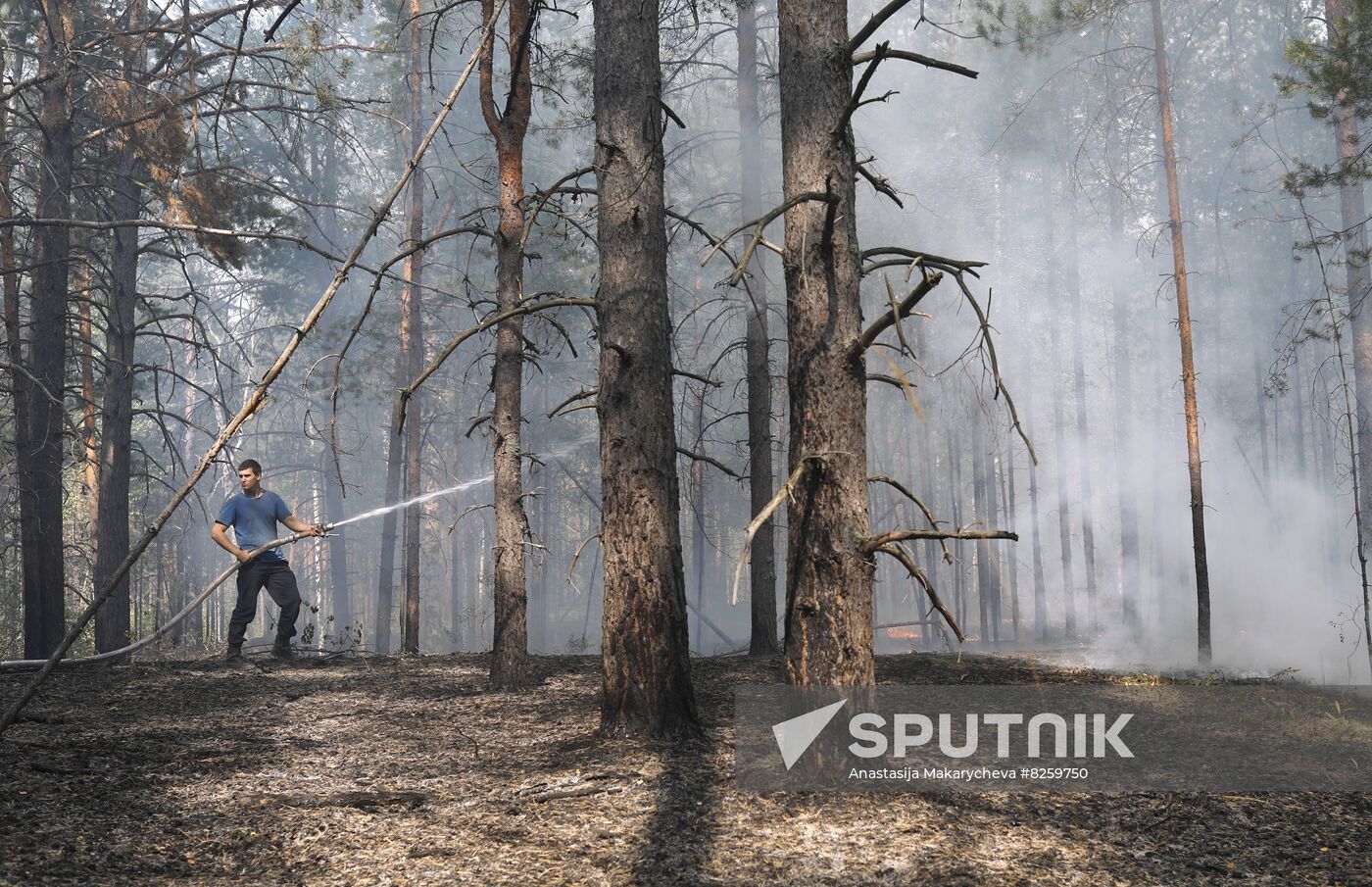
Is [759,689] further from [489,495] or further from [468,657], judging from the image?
[489,495]

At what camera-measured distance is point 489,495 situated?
43.3 m

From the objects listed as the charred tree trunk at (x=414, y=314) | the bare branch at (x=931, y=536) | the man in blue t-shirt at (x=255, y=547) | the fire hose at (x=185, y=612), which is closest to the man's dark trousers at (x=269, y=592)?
the man in blue t-shirt at (x=255, y=547)

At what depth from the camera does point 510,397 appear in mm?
7926

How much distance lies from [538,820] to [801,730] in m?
1.29

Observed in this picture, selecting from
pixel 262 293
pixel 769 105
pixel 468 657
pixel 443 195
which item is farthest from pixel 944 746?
pixel 262 293

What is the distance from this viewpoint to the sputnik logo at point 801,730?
4258 millimetres

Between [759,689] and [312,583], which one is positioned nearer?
[759,689]

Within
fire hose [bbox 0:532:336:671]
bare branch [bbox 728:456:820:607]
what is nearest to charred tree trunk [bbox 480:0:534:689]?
fire hose [bbox 0:532:336:671]

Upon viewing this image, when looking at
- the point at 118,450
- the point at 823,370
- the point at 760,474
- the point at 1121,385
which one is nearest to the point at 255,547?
the point at 118,450

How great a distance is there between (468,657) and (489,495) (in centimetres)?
3370

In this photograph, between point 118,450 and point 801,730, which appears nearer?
point 801,730

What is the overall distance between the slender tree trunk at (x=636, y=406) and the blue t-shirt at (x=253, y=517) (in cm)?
496

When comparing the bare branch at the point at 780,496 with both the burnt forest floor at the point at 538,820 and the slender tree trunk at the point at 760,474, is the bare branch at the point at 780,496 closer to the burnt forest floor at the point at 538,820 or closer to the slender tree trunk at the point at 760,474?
the burnt forest floor at the point at 538,820

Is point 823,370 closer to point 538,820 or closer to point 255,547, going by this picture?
point 538,820
